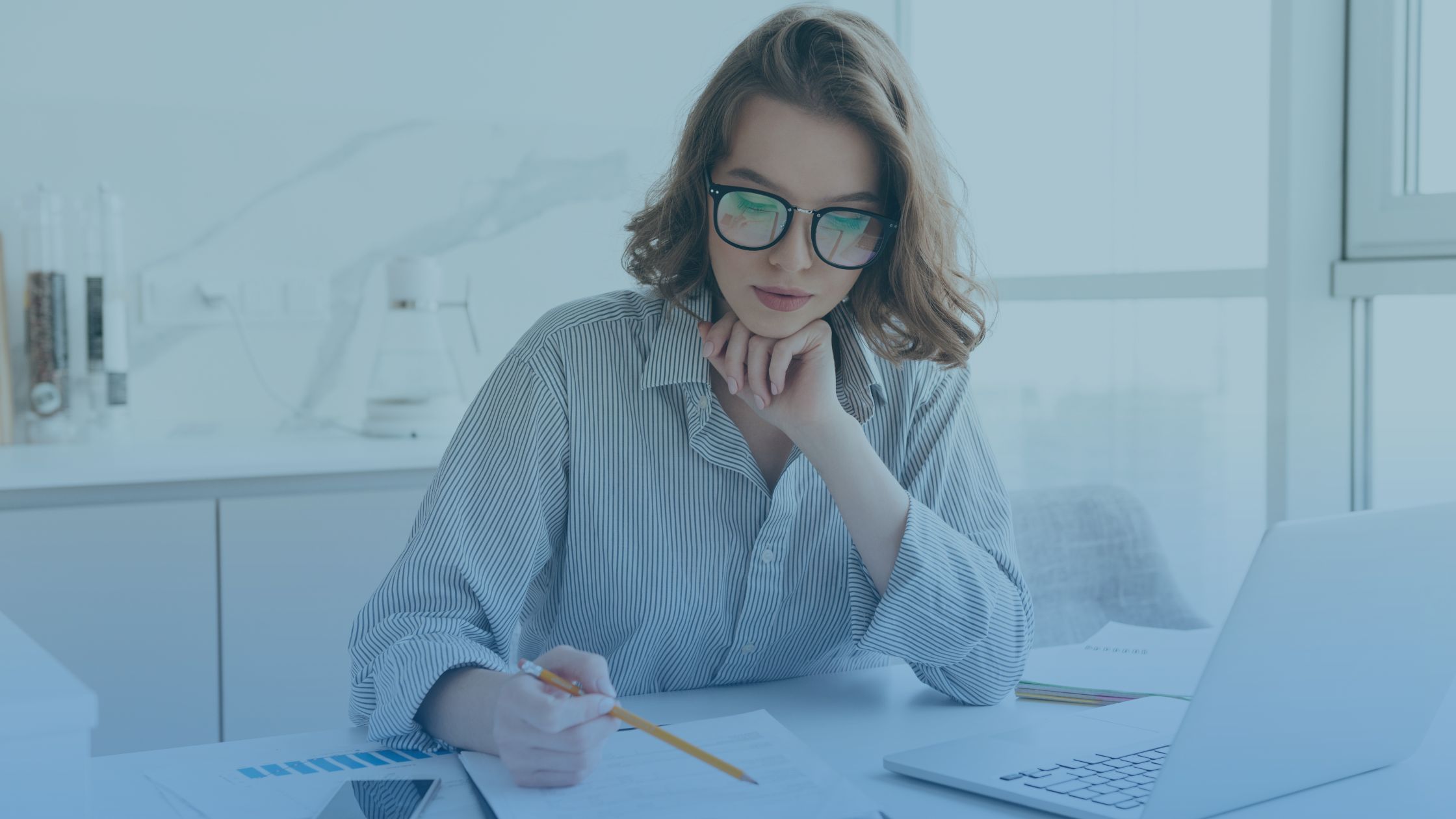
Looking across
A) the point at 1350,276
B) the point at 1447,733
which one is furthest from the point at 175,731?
the point at 1350,276

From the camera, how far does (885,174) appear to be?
4.13 ft

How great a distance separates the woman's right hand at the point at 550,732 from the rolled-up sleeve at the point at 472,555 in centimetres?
13

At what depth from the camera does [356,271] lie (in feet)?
8.78

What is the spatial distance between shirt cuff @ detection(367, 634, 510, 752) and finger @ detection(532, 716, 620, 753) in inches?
6.3

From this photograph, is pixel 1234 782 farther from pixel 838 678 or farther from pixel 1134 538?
pixel 1134 538

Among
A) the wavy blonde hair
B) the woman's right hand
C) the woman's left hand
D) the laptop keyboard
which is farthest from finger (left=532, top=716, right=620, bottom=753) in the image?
the wavy blonde hair

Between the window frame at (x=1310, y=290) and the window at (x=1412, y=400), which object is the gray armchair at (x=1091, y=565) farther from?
the window at (x=1412, y=400)

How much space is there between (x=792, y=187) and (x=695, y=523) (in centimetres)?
36

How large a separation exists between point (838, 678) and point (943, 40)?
8.01ft

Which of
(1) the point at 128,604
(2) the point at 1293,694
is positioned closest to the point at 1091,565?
(2) the point at 1293,694

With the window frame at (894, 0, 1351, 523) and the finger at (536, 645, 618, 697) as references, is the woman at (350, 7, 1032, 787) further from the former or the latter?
the window frame at (894, 0, 1351, 523)

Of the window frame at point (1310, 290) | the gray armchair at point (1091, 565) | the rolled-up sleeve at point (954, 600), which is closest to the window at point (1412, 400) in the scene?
the window frame at point (1310, 290)

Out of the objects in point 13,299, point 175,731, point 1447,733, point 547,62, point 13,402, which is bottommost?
point 175,731

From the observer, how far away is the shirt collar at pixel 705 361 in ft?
4.28
